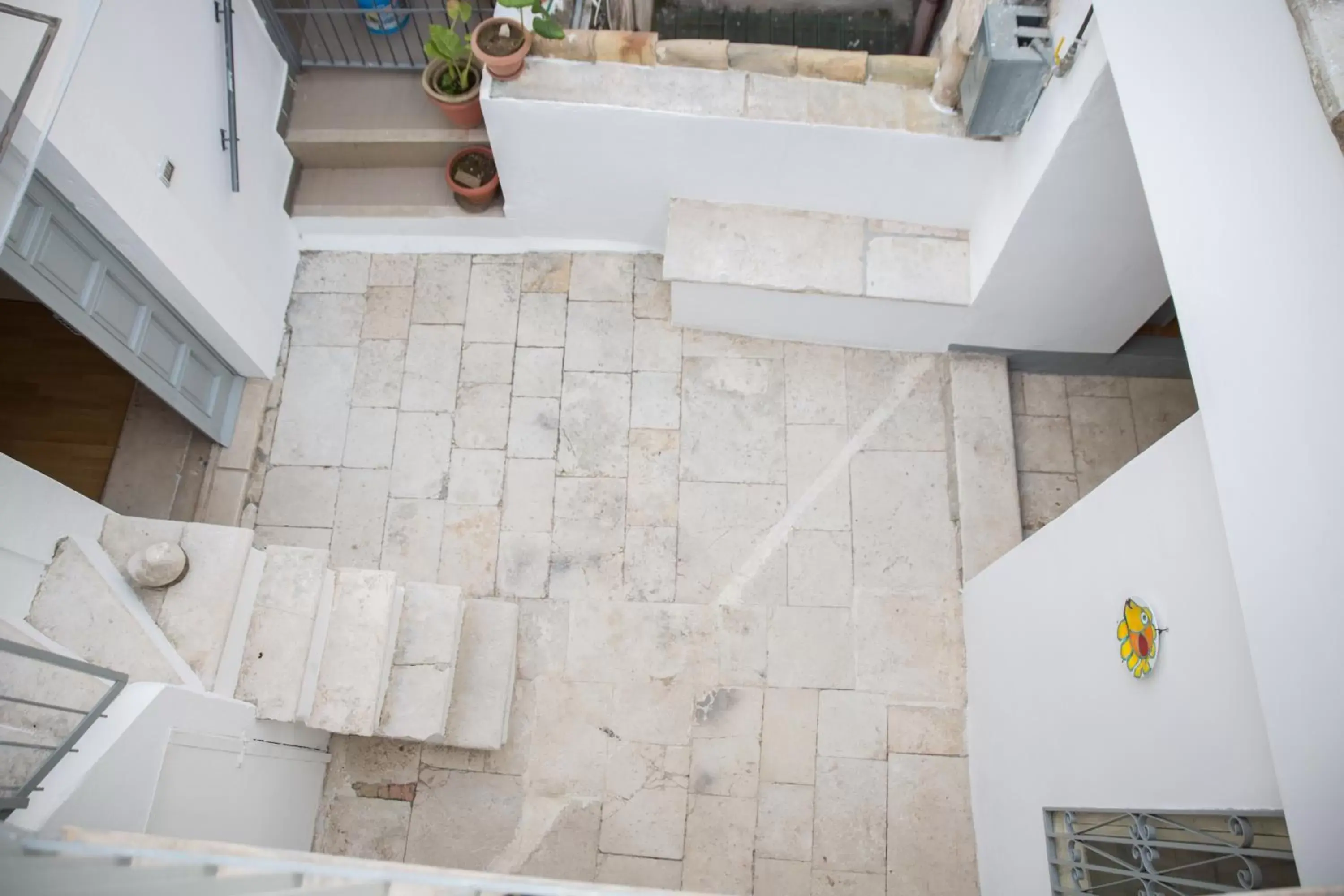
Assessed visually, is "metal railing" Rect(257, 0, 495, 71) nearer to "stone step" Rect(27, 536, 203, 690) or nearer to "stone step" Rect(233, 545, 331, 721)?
"stone step" Rect(233, 545, 331, 721)

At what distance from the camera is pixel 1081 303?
4391mm

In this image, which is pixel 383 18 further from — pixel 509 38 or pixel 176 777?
pixel 176 777

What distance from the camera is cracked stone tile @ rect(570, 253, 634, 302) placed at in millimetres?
5094

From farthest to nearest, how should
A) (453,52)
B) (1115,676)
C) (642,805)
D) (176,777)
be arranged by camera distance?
1. (453,52)
2. (642,805)
3. (176,777)
4. (1115,676)

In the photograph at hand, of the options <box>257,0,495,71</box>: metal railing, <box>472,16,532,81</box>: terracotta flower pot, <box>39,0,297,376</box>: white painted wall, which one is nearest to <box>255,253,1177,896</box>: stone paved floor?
<box>39,0,297,376</box>: white painted wall

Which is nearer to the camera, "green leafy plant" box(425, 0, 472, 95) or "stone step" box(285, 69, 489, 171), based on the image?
"green leafy plant" box(425, 0, 472, 95)

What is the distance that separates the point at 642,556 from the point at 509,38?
98.3 inches

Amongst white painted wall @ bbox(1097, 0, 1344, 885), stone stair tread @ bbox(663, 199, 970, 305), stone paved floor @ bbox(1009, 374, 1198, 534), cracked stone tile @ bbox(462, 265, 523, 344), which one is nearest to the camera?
white painted wall @ bbox(1097, 0, 1344, 885)

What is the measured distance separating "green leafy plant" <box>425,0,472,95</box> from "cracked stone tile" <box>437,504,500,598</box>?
6.87 feet

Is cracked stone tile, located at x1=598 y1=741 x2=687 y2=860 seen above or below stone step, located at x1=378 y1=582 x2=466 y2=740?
below

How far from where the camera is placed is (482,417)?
16.0ft

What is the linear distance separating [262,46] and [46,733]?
345cm

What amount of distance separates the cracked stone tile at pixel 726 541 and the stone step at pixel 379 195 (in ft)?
6.19

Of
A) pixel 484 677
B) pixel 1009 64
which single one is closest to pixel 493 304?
pixel 484 677
